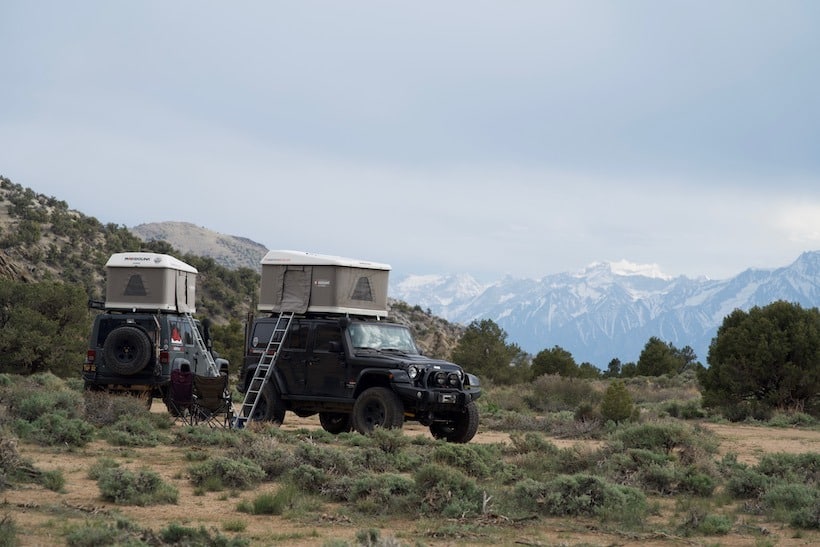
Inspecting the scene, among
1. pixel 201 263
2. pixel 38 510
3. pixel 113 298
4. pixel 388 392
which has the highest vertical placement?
pixel 201 263

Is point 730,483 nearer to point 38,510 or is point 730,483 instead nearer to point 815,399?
point 38,510

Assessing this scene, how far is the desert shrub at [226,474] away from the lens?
1152cm

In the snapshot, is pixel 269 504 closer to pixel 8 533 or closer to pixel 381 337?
pixel 8 533

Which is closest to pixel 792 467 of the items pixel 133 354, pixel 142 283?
pixel 133 354

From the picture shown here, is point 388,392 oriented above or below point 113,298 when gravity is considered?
below

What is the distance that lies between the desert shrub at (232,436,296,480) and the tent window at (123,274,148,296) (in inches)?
285

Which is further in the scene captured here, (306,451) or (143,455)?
(143,455)

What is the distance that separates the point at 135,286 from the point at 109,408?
3.33m

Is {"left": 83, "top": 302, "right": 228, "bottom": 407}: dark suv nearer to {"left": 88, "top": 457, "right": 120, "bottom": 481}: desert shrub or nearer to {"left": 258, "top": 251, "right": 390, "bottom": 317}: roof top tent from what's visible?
{"left": 258, "top": 251, "right": 390, "bottom": 317}: roof top tent

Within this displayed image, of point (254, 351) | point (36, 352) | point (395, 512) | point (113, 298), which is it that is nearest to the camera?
point (395, 512)

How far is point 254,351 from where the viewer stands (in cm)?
1812

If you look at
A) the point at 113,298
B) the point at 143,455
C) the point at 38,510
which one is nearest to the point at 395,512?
the point at 38,510

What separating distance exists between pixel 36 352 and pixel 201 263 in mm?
31956

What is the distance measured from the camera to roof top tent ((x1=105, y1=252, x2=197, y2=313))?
1967 centimetres
